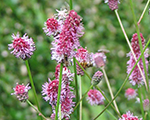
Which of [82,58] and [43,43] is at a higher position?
[43,43]

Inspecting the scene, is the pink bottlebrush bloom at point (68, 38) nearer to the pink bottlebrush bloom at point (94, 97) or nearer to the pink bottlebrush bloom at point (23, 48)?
the pink bottlebrush bloom at point (23, 48)

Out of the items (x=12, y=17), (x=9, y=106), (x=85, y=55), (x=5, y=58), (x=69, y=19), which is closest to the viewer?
(x=69, y=19)

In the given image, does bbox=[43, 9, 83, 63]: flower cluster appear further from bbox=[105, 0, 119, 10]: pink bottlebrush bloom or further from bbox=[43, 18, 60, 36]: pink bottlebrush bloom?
bbox=[105, 0, 119, 10]: pink bottlebrush bloom

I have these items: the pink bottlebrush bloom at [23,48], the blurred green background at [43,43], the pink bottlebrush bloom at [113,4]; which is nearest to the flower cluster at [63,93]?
the pink bottlebrush bloom at [23,48]

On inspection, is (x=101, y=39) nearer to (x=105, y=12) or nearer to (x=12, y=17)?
(x=105, y=12)

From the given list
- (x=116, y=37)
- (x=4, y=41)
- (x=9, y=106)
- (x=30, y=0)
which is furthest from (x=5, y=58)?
(x=116, y=37)

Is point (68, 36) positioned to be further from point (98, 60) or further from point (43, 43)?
point (43, 43)

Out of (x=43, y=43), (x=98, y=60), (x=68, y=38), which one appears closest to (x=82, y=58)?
(x=98, y=60)
